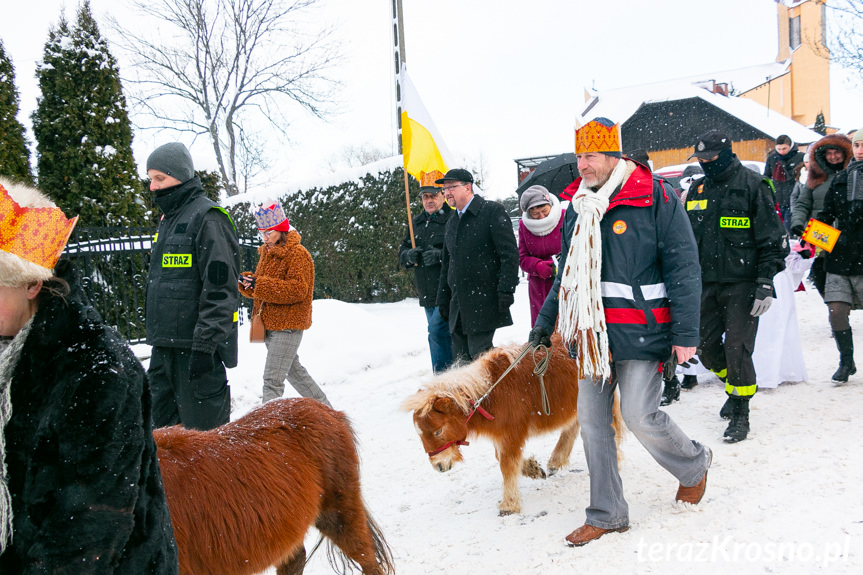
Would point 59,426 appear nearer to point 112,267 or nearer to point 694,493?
point 694,493

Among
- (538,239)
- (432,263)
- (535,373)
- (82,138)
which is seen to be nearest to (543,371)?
(535,373)

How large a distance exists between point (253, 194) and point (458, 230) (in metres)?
11.7

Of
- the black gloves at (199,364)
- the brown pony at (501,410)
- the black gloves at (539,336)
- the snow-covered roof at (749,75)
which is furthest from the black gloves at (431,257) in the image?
the snow-covered roof at (749,75)

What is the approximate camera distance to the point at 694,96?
110ft

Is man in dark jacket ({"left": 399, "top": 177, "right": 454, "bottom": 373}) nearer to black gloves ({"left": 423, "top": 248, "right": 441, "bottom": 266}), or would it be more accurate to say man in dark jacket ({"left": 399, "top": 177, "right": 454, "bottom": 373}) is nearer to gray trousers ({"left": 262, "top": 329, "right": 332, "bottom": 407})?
black gloves ({"left": 423, "top": 248, "right": 441, "bottom": 266})

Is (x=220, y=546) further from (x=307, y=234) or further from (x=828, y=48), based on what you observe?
(x=828, y=48)

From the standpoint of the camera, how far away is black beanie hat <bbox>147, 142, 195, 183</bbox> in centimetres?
383

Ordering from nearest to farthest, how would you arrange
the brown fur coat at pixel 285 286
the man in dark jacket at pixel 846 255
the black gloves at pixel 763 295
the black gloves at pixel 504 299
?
the black gloves at pixel 763 295 → the black gloves at pixel 504 299 → the brown fur coat at pixel 285 286 → the man in dark jacket at pixel 846 255

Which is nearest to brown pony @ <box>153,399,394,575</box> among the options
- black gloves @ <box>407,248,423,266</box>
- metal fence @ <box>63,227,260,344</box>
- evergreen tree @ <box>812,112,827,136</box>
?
black gloves @ <box>407,248,423,266</box>

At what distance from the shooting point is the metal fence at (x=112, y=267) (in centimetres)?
802

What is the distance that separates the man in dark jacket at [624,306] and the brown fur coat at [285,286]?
306cm

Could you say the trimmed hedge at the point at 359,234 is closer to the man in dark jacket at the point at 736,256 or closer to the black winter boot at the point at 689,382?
the black winter boot at the point at 689,382

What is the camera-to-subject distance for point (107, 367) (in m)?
1.59

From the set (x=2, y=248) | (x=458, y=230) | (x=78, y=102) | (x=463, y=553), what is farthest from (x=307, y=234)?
(x=2, y=248)
